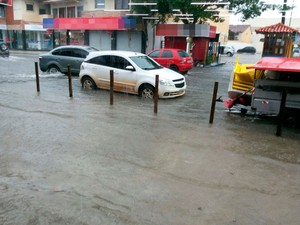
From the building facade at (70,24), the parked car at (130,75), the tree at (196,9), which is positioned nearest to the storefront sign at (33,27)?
the building facade at (70,24)

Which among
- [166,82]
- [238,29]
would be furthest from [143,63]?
[238,29]

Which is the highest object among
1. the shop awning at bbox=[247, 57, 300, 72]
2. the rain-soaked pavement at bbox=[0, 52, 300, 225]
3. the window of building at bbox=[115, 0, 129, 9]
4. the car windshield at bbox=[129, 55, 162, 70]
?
the window of building at bbox=[115, 0, 129, 9]

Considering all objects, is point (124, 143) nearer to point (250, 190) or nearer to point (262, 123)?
point (250, 190)

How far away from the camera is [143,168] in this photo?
5.16 m

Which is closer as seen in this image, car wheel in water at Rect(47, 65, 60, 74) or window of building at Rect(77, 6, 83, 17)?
car wheel in water at Rect(47, 65, 60, 74)

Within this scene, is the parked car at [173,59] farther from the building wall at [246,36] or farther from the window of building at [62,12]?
the building wall at [246,36]

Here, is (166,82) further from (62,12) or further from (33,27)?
(33,27)

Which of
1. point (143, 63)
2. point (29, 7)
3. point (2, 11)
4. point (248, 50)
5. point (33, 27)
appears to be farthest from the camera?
point (248, 50)

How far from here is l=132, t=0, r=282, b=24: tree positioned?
22.5m

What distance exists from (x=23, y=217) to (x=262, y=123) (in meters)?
6.56

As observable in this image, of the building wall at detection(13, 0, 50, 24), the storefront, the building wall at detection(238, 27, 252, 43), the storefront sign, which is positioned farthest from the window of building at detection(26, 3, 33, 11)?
the building wall at detection(238, 27, 252, 43)

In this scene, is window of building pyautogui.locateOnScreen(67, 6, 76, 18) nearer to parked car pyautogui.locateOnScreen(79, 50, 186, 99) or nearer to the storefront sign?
the storefront sign

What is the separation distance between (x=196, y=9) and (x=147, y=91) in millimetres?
14557

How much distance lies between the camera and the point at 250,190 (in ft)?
14.9
